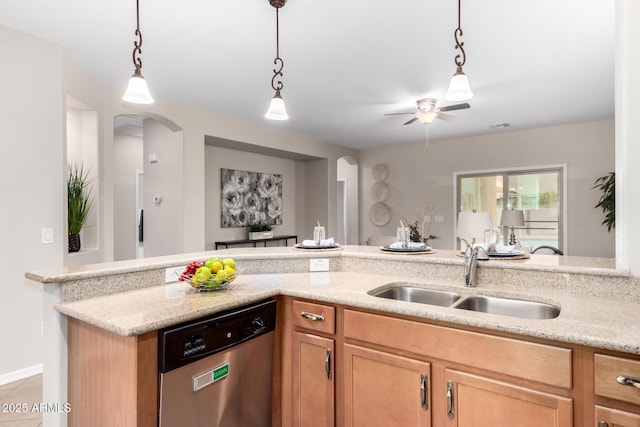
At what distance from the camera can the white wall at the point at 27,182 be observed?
104 inches

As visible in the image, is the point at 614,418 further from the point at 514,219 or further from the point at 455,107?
the point at 514,219

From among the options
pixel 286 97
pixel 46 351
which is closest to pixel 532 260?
pixel 46 351

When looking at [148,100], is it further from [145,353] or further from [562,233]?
[562,233]

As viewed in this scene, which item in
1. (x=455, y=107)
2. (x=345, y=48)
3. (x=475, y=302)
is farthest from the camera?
(x=455, y=107)

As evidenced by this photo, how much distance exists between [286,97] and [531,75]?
2.54 metres

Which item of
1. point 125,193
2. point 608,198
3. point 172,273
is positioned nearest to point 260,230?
point 125,193

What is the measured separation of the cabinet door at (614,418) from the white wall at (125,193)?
6.54m

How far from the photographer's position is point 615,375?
43.2 inches

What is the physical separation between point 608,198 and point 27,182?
259 inches

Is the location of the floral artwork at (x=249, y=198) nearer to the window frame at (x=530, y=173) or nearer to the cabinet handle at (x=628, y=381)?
the window frame at (x=530, y=173)

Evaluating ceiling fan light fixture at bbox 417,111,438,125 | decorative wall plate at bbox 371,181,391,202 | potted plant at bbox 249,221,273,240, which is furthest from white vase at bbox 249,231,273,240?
ceiling fan light fixture at bbox 417,111,438,125

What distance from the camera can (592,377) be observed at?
1136 millimetres

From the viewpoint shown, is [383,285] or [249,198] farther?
[249,198]

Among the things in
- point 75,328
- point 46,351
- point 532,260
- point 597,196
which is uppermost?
point 597,196
